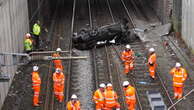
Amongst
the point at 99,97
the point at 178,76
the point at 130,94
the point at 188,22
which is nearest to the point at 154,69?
the point at 178,76

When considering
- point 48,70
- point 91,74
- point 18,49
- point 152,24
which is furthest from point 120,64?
point 152,24

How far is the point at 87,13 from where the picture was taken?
1247 inches

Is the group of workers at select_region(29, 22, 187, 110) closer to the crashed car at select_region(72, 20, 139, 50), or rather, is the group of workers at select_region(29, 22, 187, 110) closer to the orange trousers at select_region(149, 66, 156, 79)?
the orange trousers at select_region(149, 66, 156, 79)

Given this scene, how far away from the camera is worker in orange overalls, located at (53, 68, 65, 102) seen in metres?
16.0

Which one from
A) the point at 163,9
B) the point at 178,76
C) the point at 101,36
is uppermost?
the point at 163,9

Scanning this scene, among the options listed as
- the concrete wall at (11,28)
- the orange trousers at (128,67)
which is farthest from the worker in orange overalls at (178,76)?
the concrete wall at (11,28)

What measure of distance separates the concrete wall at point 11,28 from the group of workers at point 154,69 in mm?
4831

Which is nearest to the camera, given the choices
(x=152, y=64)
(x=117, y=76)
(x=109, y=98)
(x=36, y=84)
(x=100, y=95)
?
(x=100, y=95)

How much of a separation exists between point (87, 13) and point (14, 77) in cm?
1315

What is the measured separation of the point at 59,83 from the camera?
1611 cm

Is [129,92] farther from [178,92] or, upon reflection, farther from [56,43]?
[56,43]

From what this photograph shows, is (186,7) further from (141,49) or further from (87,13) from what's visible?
(87,13)

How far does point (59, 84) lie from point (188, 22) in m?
9.46

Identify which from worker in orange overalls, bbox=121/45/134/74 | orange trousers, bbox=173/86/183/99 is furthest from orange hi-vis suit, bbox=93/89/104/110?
worker in orange overalls, bbox=121/45/134/74
